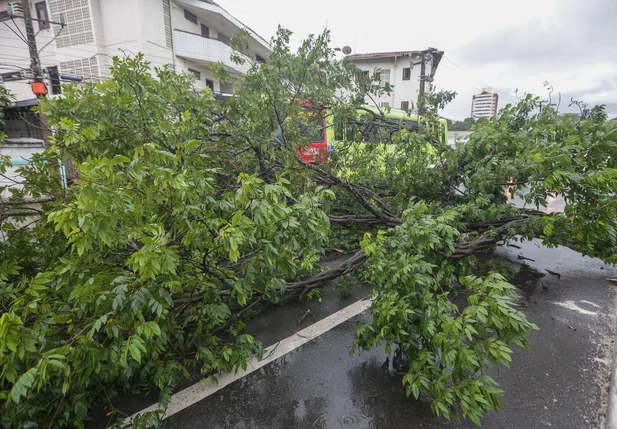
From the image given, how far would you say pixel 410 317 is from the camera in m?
2.34

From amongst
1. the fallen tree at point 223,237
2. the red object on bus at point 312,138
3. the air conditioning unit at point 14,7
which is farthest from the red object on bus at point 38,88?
the red object on bus at point 312,138

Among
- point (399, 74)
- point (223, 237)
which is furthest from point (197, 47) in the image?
point (223, 237)

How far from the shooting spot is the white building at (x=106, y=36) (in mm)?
13391

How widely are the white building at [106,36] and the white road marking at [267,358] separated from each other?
11.9m

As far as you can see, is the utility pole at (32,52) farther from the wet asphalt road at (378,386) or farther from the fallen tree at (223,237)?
the wet asphalt road at (378,386)

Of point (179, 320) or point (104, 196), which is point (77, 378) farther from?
point (104, 196)

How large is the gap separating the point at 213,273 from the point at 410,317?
161 cm

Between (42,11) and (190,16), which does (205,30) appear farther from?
(42,11)

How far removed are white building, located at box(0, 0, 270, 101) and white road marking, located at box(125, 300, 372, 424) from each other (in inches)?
468

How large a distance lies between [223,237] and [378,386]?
77.2 inches

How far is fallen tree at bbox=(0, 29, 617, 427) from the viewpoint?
185 cm

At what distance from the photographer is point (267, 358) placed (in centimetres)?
302

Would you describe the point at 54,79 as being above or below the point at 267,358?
above

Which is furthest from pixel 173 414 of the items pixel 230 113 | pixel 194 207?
pixel 230 113
